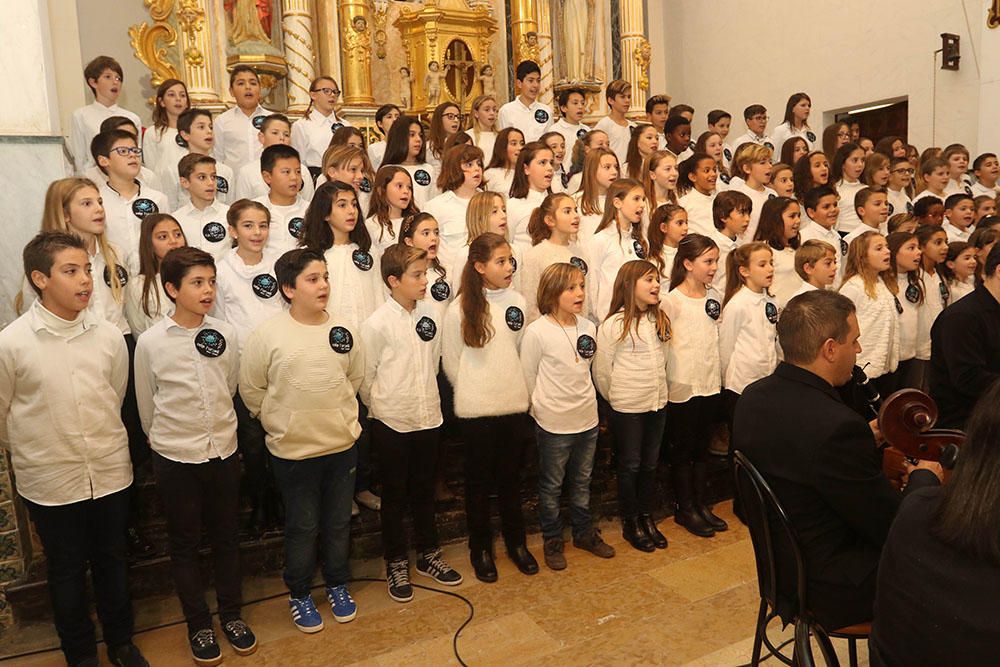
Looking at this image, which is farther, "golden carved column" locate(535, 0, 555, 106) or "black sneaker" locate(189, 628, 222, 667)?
"golden carved column" locate(535, 0, 555, 106)

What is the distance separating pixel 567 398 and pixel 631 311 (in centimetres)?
59

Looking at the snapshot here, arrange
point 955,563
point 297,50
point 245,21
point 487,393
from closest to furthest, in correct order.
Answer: point 955,563 < point 487,393 < point 245,21 < point 297,50

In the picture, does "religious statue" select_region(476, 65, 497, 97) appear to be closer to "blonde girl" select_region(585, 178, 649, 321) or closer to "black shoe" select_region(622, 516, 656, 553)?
"blonde girl" select_region(585, 178, 649, 321)

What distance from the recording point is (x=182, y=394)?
10.8ft

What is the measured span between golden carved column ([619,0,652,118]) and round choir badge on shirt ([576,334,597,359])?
7.97m

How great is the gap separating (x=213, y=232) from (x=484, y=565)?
2.47m

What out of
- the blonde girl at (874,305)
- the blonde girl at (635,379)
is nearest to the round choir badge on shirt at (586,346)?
the blonde girl at (635,379)

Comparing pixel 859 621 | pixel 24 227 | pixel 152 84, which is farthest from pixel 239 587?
pixel 152 84

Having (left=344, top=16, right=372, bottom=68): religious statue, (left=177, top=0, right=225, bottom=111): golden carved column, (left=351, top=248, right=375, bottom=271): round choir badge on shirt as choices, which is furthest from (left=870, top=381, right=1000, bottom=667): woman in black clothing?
(left=344, top=16, right=372, bottom=68): religious statue

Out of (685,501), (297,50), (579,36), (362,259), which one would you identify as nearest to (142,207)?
(362,259)

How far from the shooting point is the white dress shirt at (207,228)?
459cm

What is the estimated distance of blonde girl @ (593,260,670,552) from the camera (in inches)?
164

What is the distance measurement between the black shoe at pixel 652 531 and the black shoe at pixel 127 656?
2505mm

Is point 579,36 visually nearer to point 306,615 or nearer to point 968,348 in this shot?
point 968,348
